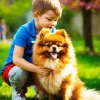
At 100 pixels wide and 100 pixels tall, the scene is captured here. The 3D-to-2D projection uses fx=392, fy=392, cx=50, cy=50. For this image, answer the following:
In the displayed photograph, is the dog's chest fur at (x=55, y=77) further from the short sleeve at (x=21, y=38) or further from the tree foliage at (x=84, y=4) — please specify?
the tree foliage at (x=84, y=4)

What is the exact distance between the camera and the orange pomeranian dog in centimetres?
430

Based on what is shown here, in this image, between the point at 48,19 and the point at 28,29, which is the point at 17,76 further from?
the point at 48,19

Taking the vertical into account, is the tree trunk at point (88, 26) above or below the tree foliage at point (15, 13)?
below

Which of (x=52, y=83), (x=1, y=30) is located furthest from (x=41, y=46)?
(x=1, y=30)

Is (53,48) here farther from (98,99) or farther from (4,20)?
(4,20)

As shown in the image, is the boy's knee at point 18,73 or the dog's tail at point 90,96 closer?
the boy's knee at point 18,73

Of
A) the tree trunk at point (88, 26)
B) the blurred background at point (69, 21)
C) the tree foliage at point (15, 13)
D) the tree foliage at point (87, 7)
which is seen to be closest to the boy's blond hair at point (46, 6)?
the tree foliage at point (87, 7)

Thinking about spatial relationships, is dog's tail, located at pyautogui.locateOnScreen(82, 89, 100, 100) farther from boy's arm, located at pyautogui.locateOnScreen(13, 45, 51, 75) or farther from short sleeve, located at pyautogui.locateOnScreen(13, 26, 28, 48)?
short sleeve, located at pyautogui.locateOnScreen(13, 26, 28, 48)

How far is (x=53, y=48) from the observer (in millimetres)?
4246

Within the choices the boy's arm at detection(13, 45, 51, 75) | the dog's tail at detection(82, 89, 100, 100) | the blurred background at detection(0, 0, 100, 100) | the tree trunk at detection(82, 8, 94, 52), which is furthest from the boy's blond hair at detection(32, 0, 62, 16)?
the tree trunk at detection(82, 8, 94, 52)

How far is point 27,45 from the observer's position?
4707mm

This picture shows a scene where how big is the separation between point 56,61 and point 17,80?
0.56 m

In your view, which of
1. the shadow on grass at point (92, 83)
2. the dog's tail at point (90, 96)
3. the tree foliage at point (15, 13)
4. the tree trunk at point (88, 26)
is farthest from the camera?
the tree foliage at point (15, 13)

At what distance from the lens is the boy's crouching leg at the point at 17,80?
457cm
